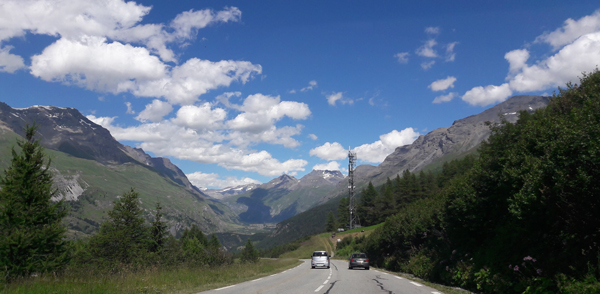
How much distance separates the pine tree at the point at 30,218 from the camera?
2039cm

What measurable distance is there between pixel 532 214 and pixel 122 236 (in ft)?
135

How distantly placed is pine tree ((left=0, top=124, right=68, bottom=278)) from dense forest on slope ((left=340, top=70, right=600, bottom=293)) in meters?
26.0

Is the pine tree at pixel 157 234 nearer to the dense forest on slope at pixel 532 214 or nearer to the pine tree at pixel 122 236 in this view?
the pine tree at pixel 122 236

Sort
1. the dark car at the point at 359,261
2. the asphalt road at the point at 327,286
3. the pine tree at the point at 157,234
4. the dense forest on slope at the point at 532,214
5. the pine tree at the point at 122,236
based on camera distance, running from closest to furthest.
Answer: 1. the dense forest on slope at the point at 532,214
2. the asphalt road at the point at 327,286
3. the dark car at the point at 359,261
4. the pine tree at the point at 122,236
5. the pine tree at the point at 157,234

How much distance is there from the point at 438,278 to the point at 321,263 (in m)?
14.4

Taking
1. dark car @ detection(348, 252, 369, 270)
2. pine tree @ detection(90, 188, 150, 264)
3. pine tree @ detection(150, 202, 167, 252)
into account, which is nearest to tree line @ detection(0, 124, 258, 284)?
dark car @ detection(348, 252, 369, 270)

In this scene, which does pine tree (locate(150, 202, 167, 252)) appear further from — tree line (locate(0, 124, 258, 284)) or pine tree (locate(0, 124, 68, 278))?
pine tree (locate(0, 124, 68, 278))

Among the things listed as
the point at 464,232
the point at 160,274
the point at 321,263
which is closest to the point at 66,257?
the point at 160,274

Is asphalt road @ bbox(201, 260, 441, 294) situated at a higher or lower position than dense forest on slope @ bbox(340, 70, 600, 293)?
lower

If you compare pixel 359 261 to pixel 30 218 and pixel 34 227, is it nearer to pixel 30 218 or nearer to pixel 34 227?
pixel 34 227

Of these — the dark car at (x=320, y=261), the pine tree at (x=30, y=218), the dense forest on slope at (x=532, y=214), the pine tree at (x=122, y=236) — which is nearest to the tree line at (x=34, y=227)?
the pine tree at (x=30, y=218)

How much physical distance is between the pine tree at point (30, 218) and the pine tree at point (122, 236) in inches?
581

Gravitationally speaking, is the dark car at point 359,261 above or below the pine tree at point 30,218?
below

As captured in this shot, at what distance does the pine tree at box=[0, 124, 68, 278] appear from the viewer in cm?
2039
